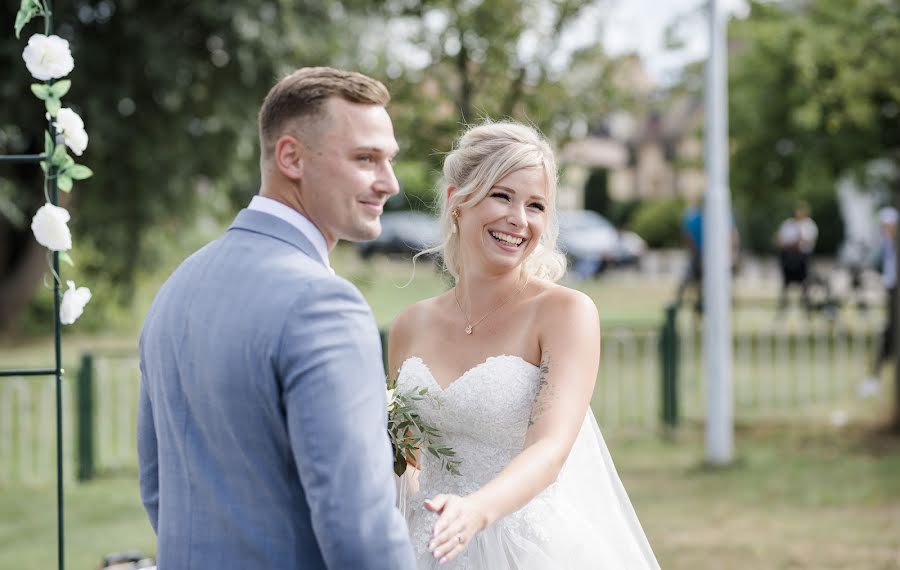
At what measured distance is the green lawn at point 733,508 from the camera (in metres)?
7.52

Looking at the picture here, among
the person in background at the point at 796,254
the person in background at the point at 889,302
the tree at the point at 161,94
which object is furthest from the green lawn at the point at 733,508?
the person in background at the point at 796,254

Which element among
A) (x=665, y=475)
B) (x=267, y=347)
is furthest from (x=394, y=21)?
(x=267, y=347)

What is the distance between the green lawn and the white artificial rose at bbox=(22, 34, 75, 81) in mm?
4809

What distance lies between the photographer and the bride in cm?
320

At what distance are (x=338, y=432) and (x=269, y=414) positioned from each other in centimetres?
16

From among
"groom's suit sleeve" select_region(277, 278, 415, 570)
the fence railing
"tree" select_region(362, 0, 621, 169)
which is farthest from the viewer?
the fence railing

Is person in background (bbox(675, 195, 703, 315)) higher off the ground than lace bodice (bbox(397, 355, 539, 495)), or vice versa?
person in background (bbox(675, 195, 703, 315))

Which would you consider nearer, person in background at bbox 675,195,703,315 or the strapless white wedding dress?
the strapless white wedding dress

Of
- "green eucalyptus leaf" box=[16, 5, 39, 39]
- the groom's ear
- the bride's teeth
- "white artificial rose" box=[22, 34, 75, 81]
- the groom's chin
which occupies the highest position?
"green eucalyptus leaf" box=[16, 5, 39, 39]

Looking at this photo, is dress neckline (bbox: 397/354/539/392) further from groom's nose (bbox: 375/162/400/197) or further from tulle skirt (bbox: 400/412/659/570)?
groom's nose (bbox: 375/162/400/197)

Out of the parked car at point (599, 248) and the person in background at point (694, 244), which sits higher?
the parked car at point (599, 248)

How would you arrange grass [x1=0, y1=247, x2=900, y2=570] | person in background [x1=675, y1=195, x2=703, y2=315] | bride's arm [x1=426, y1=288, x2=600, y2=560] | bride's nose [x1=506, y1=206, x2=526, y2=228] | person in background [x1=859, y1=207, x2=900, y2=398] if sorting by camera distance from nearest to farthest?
bride's arm [x1=426, y1=288, x2=600, y2=560] < bride's nose [x1=506, y1=206, x2=526, y2=228] < grass [x1=0, y1=247, x2=900, y2=570] < person in background [x1=859, y1=207, x2=900, y2=398] < person in background [x1=675, y1=195, x2=703, y2=315]

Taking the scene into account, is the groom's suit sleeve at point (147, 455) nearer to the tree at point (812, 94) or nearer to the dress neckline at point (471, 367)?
the dress neckline at point (471, 367)

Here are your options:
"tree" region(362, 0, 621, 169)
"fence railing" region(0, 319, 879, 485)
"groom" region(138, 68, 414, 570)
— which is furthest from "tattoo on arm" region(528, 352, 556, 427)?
"fence railing" region(0, 319, 879, 485)
